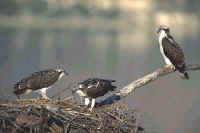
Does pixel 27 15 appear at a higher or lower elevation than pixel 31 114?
higher

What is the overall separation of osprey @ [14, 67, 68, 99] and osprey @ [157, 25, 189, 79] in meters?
1.98

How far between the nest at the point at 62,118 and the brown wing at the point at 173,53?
1985 mm

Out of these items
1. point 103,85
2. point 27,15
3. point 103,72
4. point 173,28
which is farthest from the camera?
point 173,28

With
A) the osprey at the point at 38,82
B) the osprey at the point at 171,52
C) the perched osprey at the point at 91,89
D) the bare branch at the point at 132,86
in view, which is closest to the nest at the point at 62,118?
the perched osprey at the point at 91,89

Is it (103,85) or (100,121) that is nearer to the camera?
(100,121)

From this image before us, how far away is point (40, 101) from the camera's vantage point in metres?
6.24

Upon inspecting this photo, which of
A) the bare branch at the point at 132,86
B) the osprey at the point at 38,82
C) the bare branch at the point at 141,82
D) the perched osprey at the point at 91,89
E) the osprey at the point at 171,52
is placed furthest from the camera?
the osprey at the point at 171,52

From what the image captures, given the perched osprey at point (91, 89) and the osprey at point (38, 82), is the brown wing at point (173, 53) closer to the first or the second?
the perched osprey at point (91, 89)

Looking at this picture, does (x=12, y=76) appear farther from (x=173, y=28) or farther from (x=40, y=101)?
(x=173, y=28)

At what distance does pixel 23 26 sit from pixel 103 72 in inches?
779

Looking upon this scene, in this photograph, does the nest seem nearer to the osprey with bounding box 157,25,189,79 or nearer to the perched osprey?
the perched osprey

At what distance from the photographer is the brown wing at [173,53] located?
26.7ft

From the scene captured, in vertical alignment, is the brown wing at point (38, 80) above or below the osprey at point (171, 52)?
below

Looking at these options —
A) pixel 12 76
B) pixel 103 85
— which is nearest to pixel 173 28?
pixel 12 76
